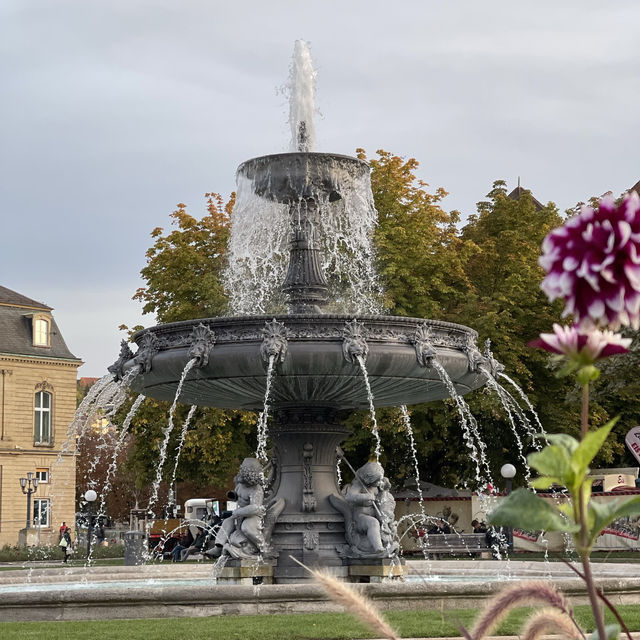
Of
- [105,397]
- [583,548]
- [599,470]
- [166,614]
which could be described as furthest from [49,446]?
[583,548]

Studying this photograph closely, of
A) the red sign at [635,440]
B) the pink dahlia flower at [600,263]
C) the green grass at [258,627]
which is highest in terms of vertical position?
the red sign at [635,440]

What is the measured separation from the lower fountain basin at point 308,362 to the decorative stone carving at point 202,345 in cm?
5

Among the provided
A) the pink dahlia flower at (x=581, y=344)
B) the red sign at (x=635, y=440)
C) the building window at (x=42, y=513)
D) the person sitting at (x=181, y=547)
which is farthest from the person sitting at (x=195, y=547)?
the pink dahlia flower at (x=581, y=344)

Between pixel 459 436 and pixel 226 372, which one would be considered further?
pixel 459 436

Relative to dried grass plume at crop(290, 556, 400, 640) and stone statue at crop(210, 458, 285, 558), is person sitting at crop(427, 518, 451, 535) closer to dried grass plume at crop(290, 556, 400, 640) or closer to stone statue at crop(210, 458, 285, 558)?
stone statue at crop(210, 458, 285, 558)

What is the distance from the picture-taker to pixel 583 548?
6.99 feet

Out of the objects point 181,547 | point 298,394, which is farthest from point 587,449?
point 181,547

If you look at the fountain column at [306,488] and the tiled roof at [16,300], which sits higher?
the tiled roof at [16,300]

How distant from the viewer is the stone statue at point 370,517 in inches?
556

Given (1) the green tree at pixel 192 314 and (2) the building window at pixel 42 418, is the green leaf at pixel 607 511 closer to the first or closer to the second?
(1) the green tree at pixel 192 314

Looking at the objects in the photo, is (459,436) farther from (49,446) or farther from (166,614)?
(49,446)

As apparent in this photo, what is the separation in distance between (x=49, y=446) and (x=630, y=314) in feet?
204

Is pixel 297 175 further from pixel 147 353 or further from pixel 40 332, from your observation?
pixel 40 332

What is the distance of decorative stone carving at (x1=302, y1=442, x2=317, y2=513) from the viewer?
48.0 feet
